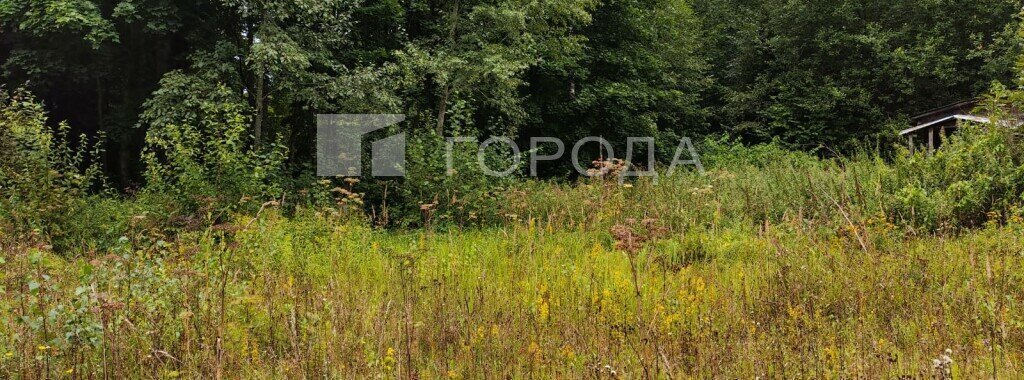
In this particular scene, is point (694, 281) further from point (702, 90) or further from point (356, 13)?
point (702, 90)

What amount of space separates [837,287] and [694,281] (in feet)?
3.15

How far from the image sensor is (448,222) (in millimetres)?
8172

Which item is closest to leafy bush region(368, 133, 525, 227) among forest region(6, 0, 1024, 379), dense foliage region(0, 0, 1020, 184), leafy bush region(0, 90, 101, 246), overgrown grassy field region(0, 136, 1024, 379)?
forest region(6, 0, 1024, 379)

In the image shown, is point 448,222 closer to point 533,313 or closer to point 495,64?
point 533,313

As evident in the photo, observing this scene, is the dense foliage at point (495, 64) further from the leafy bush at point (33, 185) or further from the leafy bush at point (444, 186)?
the leafy bush at point (33, 185)

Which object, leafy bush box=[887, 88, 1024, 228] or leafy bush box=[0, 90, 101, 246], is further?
leafy bush box=[0, 90, 101, 246]

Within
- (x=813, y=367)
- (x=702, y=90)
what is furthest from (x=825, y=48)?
(x=813, y=367)

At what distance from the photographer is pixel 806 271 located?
4.34m

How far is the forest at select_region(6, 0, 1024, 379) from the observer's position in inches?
123

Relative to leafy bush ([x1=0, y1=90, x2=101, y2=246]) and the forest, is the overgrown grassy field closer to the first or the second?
the forest

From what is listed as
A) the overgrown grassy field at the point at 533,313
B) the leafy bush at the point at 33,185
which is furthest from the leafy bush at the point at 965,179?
the leafy bush at the point at 33,185

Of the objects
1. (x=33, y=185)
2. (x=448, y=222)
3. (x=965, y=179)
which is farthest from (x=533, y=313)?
(x=33, y=185)

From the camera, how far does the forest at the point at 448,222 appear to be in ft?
10.2

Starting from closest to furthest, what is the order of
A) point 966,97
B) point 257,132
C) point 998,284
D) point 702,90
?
point 998,284 < point 257,132 < point 966,97 < point 702,90
